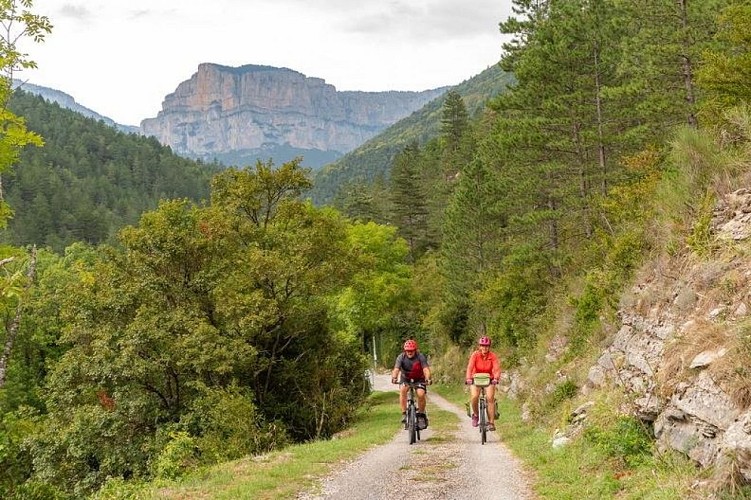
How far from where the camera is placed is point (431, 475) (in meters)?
8.87

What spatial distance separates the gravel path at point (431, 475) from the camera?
779cm

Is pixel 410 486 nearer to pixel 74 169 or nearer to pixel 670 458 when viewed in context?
pixel 670 458

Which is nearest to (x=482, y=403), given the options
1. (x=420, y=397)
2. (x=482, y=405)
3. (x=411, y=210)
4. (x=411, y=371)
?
(x=482, y=405)

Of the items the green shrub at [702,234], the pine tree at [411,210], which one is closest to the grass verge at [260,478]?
the green shrub at [702,234]

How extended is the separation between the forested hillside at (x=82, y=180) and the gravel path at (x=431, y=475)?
92832mm

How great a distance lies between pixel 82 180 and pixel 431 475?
158 m

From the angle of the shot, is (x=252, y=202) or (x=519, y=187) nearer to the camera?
(x=252, y=202)

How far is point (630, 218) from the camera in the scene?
17422 mm

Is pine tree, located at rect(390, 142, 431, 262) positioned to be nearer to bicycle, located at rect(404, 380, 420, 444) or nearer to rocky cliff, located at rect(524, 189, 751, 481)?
bicycle, located at rect(404, 380, 420, 444)

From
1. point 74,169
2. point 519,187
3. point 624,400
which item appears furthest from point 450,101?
point 74,169

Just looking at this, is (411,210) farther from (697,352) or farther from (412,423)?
(697,352)

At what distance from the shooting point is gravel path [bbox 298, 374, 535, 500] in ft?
25.5

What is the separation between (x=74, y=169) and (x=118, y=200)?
20109 mm

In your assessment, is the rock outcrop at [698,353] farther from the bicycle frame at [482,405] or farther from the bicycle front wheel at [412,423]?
the bicycle front wheel at [412,423]
